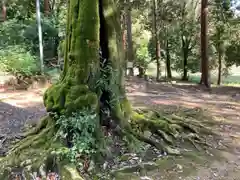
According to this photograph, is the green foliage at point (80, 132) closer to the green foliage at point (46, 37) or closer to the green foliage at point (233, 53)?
the green foliage at point (46, 37)

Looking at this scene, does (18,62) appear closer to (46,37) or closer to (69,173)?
(46,37)

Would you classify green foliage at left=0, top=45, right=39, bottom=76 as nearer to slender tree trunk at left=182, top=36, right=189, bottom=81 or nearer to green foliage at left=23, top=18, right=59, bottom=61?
green foliage at left=23, top=18, right=59, bottom=61

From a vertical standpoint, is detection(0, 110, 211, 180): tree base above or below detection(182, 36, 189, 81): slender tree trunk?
below

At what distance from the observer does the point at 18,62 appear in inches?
443

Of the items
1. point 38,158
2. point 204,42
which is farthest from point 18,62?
point 204,42

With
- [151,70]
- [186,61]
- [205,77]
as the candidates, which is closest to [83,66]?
[205,77]

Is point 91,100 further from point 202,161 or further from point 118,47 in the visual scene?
point 202,161

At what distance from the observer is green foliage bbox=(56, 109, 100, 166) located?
4.46m

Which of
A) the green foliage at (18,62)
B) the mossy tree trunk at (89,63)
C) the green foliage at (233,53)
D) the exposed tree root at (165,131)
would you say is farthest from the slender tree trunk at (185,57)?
the mossy tree trunk at (89,63)

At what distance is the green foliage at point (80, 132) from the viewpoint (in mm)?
4461

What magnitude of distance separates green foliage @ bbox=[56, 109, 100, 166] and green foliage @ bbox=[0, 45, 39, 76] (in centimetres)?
684

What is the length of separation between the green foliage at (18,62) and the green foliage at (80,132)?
684 cm

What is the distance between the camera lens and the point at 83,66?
495 centimetres

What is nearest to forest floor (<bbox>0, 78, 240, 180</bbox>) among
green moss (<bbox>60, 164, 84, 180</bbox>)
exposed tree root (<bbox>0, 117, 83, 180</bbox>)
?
exposed tree root (<bbox>0, 117, 83, 180</bbox>)
